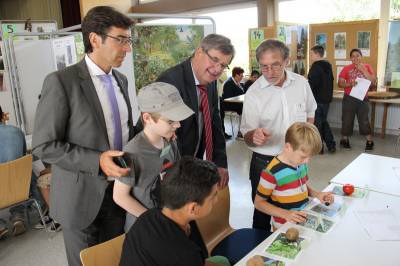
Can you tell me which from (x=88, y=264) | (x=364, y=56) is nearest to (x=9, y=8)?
(x=364, y=56)

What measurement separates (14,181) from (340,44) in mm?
5430

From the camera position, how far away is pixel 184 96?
1.89m

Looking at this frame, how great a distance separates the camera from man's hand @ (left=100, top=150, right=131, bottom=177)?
4.27 feet

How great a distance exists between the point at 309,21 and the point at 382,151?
2.86 m

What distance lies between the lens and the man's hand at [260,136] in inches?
79.1

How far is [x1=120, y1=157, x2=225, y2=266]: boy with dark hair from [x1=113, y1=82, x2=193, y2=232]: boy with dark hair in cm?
20

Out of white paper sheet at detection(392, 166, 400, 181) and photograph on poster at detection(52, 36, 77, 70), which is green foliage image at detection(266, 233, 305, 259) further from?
photograph on poster at detection(52, 36, 77, 70)

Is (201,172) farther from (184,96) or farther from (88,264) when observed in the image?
(184,96)

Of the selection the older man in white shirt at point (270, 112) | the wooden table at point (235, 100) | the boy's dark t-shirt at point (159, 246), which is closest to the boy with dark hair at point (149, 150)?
the boy's dark t-shirt at point (159, 246)

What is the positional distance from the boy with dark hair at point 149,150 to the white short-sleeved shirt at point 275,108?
2.61ft

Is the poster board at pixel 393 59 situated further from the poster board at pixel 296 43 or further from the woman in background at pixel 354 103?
the poster board at pixel 296 43

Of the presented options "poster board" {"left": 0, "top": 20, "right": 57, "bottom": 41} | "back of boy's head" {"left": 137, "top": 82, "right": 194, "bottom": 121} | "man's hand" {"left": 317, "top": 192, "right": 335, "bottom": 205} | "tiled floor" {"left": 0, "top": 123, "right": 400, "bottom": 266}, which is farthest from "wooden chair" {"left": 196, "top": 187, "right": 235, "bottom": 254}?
"poster board" {"left": 0, "top": 20, "right": 57, "bottom": 41}

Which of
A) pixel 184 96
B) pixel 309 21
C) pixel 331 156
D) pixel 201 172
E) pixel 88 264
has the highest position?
pixel 309 21

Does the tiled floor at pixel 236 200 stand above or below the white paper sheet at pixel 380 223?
below
